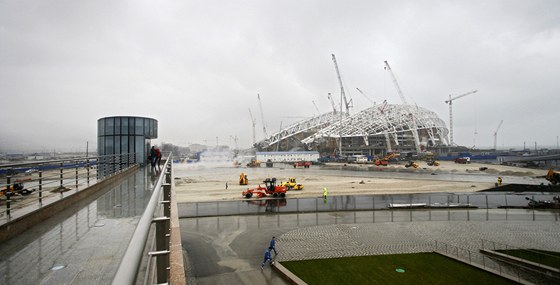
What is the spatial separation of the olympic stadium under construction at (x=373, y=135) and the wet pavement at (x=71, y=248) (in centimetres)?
8565

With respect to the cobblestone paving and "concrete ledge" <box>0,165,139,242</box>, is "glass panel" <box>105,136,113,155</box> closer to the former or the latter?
"concrete ledge" <box>0,165,139,242</box>

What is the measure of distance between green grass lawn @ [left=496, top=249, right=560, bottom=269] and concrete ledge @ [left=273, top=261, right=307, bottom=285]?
969cm

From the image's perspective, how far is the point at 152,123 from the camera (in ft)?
52.1

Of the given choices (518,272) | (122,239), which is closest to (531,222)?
(518,272)

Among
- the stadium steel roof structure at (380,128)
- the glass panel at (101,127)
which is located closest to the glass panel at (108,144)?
the glass panel at (101,127)

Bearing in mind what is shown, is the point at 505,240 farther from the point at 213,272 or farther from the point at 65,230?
the point at 65,230

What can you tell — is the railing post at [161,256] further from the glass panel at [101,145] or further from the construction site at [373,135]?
the construction site at [373,135]

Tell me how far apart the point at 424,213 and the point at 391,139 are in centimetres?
8058

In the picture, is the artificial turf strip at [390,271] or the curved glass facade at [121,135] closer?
the artificial turf strip at [390,271]

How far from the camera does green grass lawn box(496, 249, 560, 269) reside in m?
11.3

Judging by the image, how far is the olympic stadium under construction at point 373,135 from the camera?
91750 mm

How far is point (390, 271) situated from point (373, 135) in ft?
282

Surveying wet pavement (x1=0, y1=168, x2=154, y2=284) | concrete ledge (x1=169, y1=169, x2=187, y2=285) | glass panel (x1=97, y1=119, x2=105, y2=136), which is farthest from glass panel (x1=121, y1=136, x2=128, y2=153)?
concrete ledge (x1=169, y1=169, x2=187, y2=285)

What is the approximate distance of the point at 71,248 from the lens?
10.5 feet
